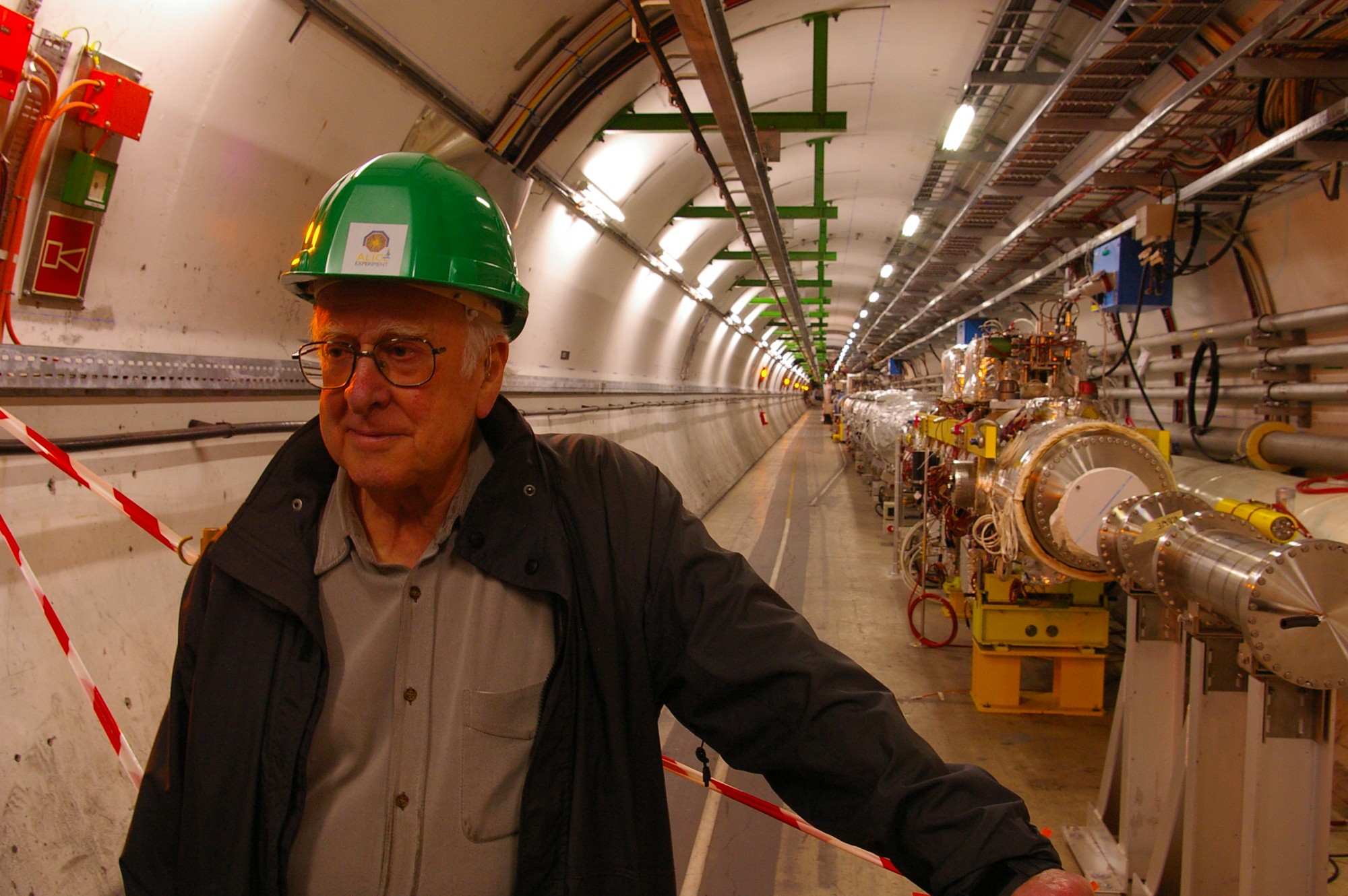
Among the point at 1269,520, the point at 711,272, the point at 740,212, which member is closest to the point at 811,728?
the point at 1269,520

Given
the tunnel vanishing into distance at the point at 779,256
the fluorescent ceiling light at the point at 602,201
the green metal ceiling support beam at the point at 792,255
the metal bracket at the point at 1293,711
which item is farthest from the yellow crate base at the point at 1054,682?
the green metal ceiling support beam at the point at 792,255

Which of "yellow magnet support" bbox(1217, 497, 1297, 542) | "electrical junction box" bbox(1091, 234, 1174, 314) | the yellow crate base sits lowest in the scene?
the yellow crate base

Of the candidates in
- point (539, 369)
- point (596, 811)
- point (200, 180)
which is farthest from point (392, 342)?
point (539, 369)

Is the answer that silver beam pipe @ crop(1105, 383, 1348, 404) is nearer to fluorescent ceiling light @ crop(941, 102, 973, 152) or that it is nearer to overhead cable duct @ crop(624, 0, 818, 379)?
fluorescent ceiling light @ crop(941, 102, 973, 152)

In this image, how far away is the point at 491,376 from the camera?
4.48ft

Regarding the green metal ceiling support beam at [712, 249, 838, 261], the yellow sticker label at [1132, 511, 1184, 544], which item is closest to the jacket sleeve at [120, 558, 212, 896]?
the yellow sticker label at [1132, 511, 1184, 544]

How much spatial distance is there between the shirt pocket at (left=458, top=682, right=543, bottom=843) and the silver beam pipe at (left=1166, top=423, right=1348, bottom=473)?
4.26 m

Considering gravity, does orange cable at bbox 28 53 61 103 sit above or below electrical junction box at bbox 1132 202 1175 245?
below

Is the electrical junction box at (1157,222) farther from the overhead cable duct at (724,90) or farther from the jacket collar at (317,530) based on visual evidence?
the jacket collar at (317,530)

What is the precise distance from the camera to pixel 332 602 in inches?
46.8

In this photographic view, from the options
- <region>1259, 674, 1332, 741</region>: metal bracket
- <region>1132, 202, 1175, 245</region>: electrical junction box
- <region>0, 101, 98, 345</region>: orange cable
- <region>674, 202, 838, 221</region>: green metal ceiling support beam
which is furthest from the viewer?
<region>674, 202, 838, 221</region>: green metal ceiling support beam

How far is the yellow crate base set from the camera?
4023 mm

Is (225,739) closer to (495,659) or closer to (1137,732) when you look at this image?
(495,659)

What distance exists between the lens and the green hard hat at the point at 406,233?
1.18 metres
